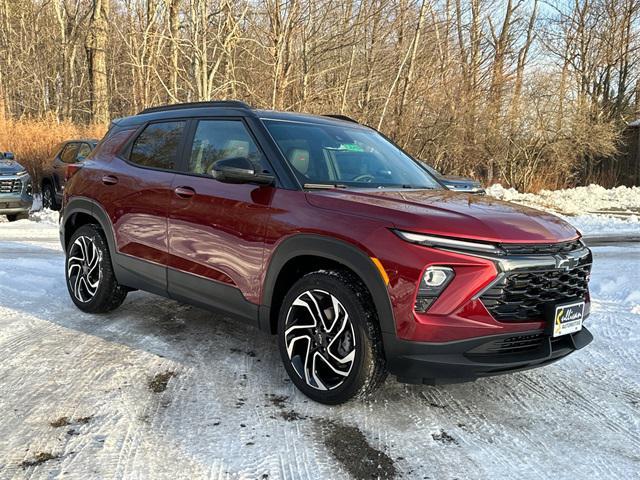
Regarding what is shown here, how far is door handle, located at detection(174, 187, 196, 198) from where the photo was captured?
3904 millimetres

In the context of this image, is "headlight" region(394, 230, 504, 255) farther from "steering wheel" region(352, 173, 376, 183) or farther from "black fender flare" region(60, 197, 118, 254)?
"black fender flare" region(60, 197, 118, 254)

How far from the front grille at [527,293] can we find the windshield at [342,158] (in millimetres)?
1235

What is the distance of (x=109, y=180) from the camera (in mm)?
Result: 4703

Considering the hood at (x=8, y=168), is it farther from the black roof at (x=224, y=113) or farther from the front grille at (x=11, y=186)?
the black roof at (x=224, y=113)

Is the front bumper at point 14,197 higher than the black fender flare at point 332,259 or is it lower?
lower

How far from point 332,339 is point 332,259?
48 cm

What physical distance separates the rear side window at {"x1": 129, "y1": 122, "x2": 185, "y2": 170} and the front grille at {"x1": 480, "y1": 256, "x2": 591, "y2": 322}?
8.59 ft

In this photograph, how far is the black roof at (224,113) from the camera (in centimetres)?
394

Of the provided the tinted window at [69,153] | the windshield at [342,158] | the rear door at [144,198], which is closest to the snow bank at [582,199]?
the tinted window at [69,153]

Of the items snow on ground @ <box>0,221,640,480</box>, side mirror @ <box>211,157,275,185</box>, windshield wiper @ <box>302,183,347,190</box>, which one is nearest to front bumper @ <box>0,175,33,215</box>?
snow on ground @ <box>0,221,640,480</box>

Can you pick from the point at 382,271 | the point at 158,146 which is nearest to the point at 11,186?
the point at 158,146

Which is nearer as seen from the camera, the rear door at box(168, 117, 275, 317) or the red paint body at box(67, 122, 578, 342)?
the red paint body at box(67, 122, 578, 342)

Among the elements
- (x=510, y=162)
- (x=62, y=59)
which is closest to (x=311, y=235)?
(x=510, y=162)

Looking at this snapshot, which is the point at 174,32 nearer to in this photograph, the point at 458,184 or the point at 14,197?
the point at 14,197
